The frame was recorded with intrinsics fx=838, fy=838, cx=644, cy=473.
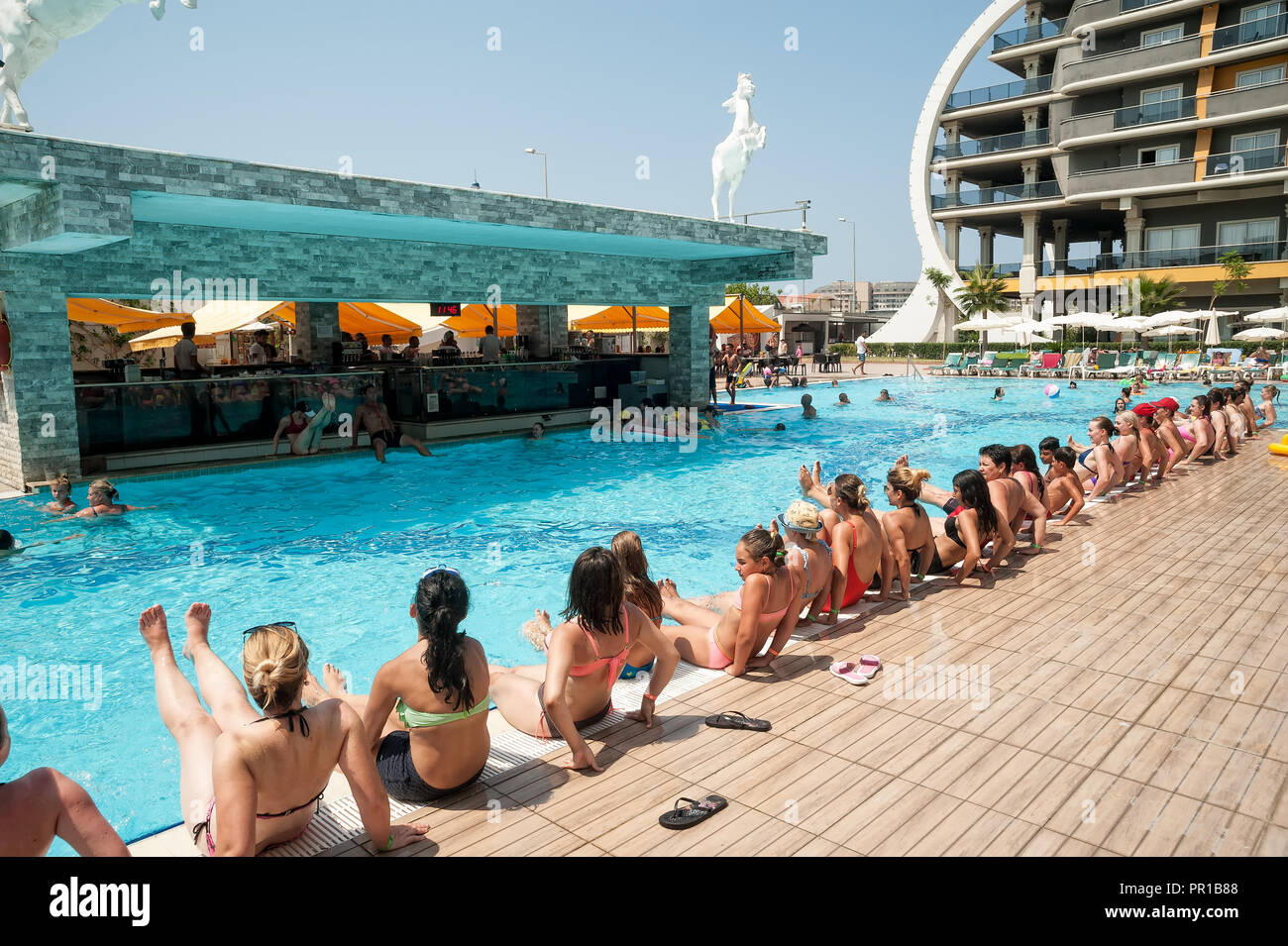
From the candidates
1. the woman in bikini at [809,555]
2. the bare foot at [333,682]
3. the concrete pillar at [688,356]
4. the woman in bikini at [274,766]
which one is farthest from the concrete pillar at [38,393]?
the concrete pillar at [688,356]

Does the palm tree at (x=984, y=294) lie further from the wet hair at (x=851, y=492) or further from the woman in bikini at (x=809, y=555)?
the woman in bikini at (x=809, y=555)

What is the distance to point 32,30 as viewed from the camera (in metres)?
9.27

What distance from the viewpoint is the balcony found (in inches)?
1538

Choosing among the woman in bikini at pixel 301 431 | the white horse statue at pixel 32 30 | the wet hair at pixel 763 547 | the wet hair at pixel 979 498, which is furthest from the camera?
the woman in bikini at pixel 301 431

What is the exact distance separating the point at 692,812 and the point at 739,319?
25403 millimetres

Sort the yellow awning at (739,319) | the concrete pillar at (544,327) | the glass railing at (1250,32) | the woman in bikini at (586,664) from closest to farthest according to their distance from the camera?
the woman in bikini at (586,664), the concrete pillar at (544,327), the yellow awning at (739,319), the glass railing at (1250,32)

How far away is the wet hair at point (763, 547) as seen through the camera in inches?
198

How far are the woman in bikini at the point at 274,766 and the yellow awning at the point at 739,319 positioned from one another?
24839 millimetres

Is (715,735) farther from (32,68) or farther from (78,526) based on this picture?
(32,68)

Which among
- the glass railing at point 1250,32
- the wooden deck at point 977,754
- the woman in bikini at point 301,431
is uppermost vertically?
the glass railing at point 1250,32

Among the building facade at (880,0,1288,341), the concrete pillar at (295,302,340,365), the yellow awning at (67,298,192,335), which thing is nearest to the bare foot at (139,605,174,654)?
the yellow awning at (67,298,192,335)

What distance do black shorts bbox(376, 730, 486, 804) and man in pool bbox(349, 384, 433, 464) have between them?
1254 centimetres

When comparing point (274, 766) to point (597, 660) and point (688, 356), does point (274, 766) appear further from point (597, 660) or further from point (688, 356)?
point (688, 356)

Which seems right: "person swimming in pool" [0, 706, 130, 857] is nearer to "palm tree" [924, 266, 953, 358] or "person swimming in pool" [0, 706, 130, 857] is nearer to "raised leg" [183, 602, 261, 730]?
"raised leg" [183, 602, 261, 730]
